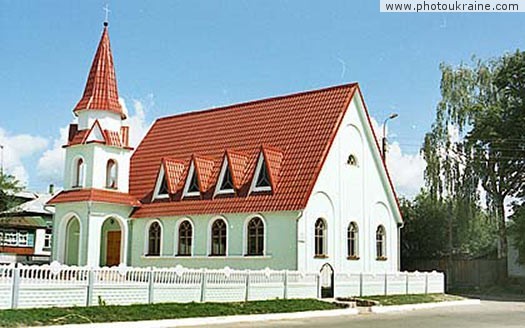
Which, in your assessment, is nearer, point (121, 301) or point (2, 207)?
point (121, 301)

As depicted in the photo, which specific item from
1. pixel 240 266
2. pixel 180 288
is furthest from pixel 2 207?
pixel 180 288

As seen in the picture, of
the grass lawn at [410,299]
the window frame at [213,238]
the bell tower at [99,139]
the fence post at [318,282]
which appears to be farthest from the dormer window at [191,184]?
the grass lawn at [410,299]

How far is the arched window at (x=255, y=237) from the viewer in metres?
29.8

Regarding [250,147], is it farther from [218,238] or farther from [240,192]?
[218,238]

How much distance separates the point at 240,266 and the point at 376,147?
28.3 feet

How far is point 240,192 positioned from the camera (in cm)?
3092

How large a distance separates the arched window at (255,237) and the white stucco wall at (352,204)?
2.03 m

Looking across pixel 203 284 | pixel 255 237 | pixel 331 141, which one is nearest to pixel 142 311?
pixel 203 284

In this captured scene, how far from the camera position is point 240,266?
2997 cm

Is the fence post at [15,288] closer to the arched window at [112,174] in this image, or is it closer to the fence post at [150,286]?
the fence post at [150,286]

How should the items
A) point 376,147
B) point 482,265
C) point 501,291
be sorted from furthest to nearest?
point 482,265
point 501,291
point 376,147

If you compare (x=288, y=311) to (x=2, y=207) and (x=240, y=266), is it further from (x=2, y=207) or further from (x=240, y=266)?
(x=2, y=207)

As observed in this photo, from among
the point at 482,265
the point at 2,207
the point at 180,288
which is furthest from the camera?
the point at 2,207

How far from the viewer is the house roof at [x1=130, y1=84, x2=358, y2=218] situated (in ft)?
97.8
